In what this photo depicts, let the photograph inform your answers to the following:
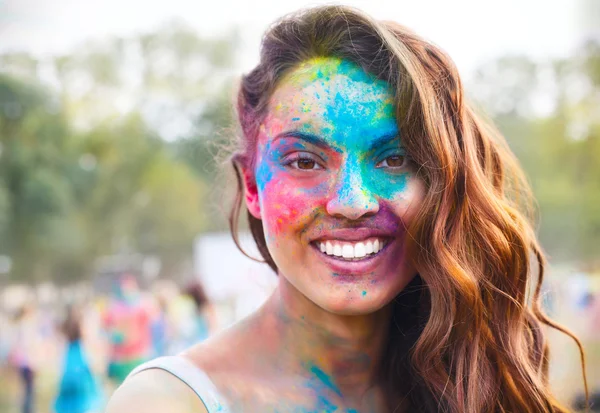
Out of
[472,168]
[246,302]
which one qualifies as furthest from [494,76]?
[472,168]

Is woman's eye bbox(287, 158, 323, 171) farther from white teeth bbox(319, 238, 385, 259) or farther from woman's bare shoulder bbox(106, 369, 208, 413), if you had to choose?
woman's bare shoulder bbox(106, 369, 208, 413)

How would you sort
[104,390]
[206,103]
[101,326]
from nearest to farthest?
1. [104,390]
2. [101,326]
3. [206,103]

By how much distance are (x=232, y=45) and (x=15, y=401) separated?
699cm

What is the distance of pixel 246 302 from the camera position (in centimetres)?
864

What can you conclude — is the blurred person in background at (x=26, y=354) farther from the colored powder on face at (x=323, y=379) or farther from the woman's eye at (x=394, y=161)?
the woman's eye at (x=394, y=161)

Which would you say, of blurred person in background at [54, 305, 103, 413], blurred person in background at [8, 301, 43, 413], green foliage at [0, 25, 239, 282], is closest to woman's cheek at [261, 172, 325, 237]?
blurred person in background at [54, 305, 103, 413]

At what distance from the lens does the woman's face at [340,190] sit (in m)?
1.33

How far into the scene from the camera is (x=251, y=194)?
1.55 m

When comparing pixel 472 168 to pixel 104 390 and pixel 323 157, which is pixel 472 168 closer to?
A: pixel 323 157

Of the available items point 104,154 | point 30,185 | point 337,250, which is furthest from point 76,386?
point 104,154

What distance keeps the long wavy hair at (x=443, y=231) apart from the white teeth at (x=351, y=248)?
0.09 meters

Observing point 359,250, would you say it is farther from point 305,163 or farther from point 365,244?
point 305,163

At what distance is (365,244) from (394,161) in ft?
0.68

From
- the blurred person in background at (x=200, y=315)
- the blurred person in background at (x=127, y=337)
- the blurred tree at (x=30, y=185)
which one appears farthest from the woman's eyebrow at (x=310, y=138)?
the blurred tree at (x=30, y=185)
